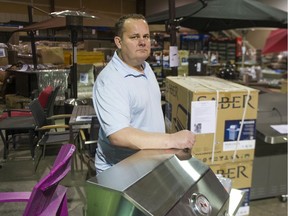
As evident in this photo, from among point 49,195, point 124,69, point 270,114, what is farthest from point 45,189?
point 270,114

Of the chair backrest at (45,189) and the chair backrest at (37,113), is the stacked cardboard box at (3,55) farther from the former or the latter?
the chair backrest at (45,189)

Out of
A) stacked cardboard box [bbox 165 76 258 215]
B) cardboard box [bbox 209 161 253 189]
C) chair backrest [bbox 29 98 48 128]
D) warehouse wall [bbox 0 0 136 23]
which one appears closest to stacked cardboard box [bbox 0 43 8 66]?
warehouse wall [bbox 0 0 136 23]

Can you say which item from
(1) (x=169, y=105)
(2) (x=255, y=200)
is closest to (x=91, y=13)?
(1) (x=169, y=105)

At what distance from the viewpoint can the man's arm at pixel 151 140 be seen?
114cm

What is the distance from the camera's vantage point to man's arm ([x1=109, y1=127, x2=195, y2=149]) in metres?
1.14

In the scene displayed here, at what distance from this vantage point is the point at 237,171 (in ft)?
7.61

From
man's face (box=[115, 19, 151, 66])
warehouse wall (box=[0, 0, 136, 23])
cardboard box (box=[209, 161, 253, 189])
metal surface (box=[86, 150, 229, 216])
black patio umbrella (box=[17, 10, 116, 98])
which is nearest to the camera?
metal surface (box=[86, 150, 229, 216])

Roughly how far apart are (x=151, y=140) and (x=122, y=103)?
0.21 meters

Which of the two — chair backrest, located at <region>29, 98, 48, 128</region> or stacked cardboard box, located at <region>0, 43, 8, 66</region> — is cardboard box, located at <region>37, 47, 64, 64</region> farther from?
chair backrest, located at <region>29, 98, 48, 128</region>

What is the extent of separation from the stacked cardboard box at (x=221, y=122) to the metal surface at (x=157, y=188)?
99cm

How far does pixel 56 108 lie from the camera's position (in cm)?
341

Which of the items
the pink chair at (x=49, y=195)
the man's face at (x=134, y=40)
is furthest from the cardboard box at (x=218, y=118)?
the pink chair at (x=49, y=195)

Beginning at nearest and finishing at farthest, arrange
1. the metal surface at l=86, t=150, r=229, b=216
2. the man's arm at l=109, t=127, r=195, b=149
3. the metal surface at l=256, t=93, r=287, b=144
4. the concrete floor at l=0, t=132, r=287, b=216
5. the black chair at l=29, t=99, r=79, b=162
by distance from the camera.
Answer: the metal surface at l=86, t=150, r=229, b=216 → the man's arm at l=109, t=127, r=195, b=149 → the metal surface at l=256, t=93, r=287, b=144 → the concrete floor at l=0, t=132, r=287, b=216 → the black chair at l=29, t=99, r=79, b=162

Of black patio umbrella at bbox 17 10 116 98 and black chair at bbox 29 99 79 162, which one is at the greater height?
black patio umbrella at bbox 17 10 116 98
